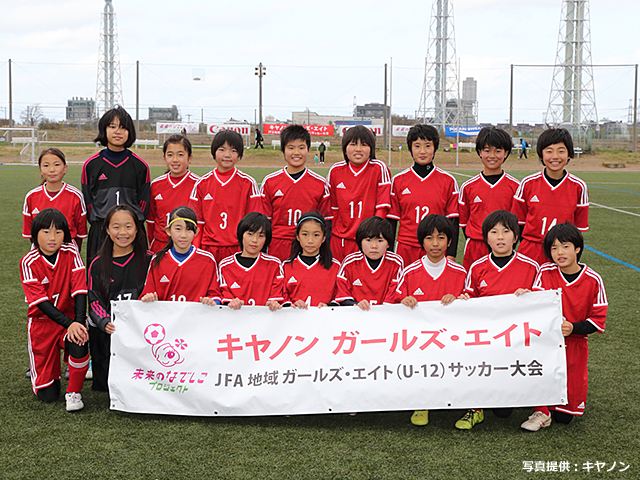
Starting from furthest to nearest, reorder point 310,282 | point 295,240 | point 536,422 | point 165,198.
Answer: point 165,198 < point 295,240 < point 310,282 < point 536,422

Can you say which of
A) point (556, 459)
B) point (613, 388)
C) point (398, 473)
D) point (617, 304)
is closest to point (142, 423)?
point (398, 473)

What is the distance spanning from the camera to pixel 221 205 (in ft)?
13.9

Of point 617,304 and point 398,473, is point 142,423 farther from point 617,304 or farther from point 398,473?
point 617,304

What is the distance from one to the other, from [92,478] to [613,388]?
10.00 ft

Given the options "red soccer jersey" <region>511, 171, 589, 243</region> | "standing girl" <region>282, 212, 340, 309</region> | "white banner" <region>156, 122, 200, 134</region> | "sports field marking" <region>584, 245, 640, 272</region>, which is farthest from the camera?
"white banner" <region>156, 122, 200, 134</region>

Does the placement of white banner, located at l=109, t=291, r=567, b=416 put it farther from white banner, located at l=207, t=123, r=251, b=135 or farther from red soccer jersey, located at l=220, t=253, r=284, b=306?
white banner, located at l=207, t=123, r=251, b=135

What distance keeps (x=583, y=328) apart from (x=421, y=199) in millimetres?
1387

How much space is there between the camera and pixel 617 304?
5.78 m

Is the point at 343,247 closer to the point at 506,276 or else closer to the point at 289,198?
the point at 289,198

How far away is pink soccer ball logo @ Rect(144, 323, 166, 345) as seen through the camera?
342 centimetres

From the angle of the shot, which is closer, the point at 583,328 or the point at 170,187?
the point at 583,328

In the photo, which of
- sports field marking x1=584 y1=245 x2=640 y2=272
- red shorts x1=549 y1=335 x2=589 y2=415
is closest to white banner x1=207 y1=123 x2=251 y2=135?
sports field marking x1=584 y1=245 x2=640 y2=272

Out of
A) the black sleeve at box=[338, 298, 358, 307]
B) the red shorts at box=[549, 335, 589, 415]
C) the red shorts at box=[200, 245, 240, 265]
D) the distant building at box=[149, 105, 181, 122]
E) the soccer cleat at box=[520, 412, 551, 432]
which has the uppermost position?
the distant building at box=[149, 105, 181, 122]

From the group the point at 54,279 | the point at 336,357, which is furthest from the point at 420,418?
the point at 54,279
